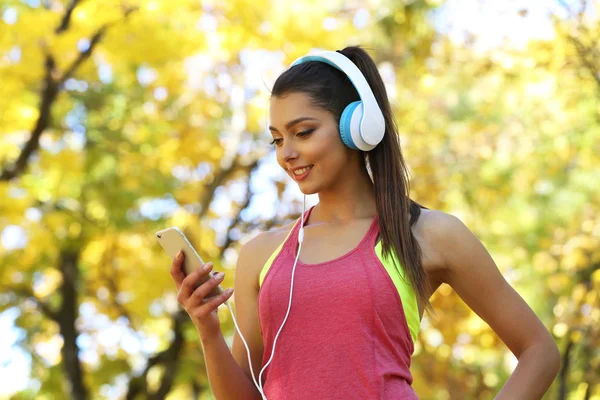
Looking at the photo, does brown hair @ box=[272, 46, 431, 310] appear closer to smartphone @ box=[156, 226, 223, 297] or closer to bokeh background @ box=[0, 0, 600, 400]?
smartphone @ box=[156, 226, 223, 297]

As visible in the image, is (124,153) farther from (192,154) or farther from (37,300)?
(37,300)

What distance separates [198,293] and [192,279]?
0.13 ft

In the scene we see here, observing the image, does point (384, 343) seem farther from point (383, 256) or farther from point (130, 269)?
point (130, 269)

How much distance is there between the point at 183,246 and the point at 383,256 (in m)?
0.48

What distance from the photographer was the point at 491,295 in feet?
7.08

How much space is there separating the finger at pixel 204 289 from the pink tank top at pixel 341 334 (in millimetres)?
180

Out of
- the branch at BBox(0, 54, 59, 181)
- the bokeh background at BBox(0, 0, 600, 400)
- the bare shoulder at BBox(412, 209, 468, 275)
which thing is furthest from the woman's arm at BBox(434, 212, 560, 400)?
the branch at BBox(0, 54, 59, 181)

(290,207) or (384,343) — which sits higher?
(290,207)

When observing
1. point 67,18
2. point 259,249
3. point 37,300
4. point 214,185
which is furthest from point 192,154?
point 259,249

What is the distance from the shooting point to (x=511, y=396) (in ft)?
6.78

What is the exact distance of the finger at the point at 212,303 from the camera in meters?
2.03

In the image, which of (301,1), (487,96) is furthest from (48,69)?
(487,96)

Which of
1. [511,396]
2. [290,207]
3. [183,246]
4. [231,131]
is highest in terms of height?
[231,131]

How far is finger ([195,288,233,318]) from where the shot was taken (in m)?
2.03
